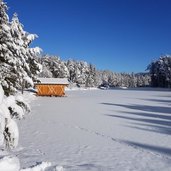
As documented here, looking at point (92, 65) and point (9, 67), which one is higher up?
point (92, 65)

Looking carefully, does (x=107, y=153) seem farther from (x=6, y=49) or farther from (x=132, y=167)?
(x=6, y=49)

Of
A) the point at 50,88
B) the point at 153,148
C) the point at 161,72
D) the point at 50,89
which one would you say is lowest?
the point at 153,148

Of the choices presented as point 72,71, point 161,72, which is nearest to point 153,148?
point 72,71

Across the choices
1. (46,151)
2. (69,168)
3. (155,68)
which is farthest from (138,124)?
(155,68)

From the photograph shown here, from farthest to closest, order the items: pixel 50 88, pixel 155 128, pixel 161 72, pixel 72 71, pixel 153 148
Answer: pixel 161 72
pixel 72 71
pixel 50 88
pixel 155 128
pixel 153 148

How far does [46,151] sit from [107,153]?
7.82 feet

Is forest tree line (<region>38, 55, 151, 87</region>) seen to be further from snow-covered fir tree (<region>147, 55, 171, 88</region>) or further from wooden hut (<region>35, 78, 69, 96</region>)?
wooden hut (<region>35, 78, 69, 96</region>)

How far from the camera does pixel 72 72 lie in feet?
410

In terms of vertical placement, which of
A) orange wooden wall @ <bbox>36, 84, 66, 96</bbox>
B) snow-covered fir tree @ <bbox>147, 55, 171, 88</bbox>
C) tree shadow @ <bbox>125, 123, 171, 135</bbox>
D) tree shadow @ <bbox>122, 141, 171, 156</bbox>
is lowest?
tree shadow @ <bbox>122, 141, 171, 156</bbox>

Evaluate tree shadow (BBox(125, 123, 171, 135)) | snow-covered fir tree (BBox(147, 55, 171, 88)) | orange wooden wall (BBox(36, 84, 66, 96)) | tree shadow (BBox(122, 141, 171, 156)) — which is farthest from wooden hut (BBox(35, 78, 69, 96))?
snow-covered fir tree (BBox(147, 55, 171, 88))

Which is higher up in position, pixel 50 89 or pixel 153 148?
pixel 50 89

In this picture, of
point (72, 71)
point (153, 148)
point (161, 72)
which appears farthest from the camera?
point (161, 72)

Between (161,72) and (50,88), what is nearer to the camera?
(50,88)

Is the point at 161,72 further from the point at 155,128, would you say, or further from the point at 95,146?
the point at 95,146
